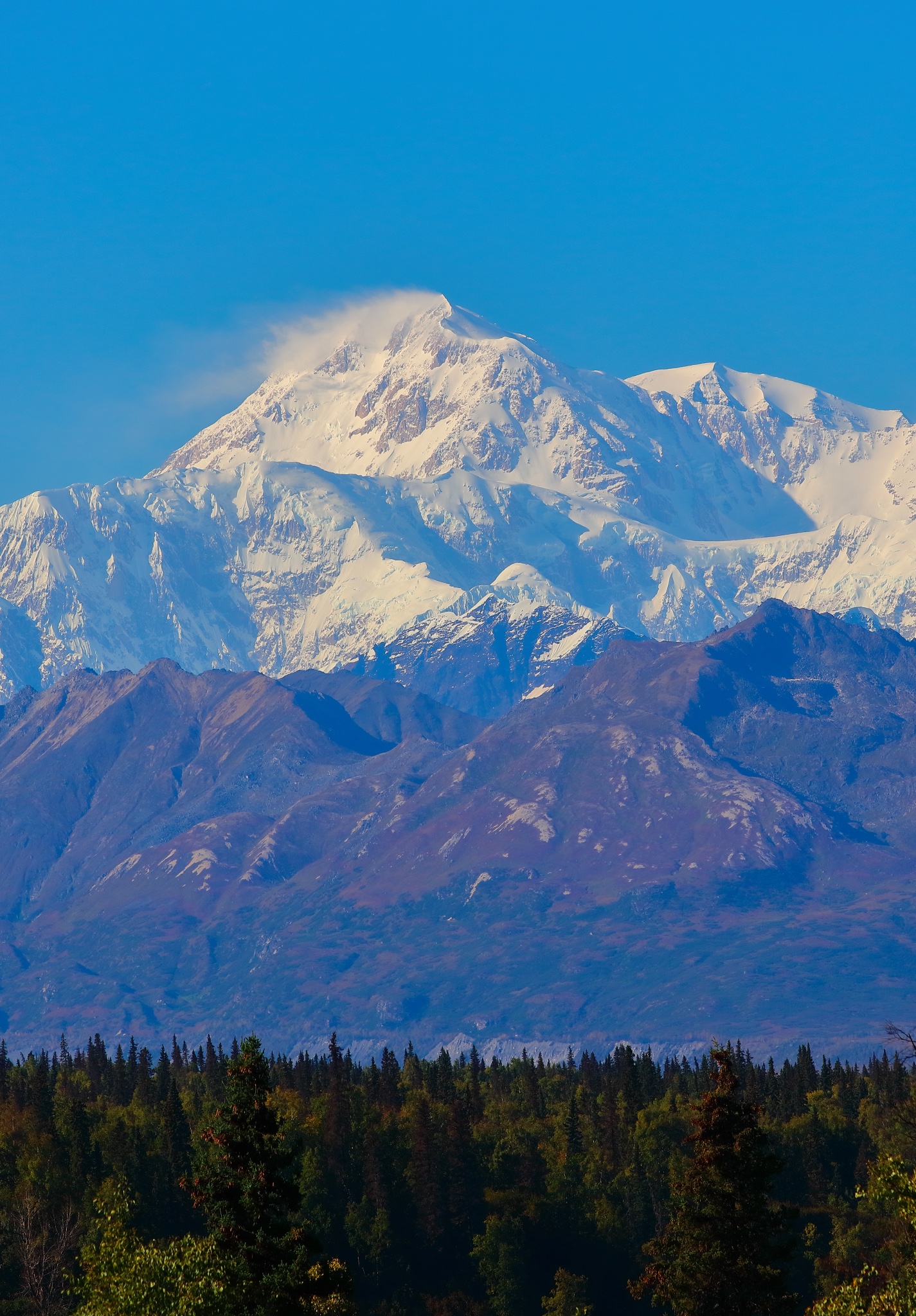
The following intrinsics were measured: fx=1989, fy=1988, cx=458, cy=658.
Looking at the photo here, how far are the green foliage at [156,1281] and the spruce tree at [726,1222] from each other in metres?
18.6

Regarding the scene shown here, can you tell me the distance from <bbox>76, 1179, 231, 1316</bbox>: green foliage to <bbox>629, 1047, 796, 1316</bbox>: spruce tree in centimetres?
1858

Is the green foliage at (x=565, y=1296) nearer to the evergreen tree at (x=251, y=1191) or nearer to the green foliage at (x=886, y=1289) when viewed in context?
the green foliage at (x=886, y=1289)

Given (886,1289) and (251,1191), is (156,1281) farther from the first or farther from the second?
(886,1289)

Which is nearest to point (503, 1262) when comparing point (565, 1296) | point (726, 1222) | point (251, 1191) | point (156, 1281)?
point (565, 1296)

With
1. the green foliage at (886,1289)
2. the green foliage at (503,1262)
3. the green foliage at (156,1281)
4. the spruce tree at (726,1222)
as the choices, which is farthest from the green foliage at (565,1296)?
the green foliage at (156,1281)

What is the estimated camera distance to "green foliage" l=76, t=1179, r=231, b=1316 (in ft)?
227

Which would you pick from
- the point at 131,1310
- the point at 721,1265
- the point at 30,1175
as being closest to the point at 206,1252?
the point at 131,1310

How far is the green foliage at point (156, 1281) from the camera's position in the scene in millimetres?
69062

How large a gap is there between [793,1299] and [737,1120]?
7566mm

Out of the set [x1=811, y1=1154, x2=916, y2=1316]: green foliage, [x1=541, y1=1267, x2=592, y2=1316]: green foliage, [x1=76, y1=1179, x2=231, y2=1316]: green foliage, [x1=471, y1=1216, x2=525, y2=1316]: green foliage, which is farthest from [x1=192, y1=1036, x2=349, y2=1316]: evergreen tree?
[x1=471, y1=1216, x2=525, y2=1316]: green foliage

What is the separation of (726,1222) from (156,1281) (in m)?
22.5

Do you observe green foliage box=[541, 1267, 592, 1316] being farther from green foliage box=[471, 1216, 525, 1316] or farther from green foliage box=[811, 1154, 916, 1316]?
green foliage box=[811, 1154, 916, 1316]

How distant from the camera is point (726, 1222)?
255 feet

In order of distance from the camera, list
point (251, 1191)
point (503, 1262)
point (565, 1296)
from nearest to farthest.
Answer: point (251, 1191) < point (565, 1296) < point (503, 1262)
